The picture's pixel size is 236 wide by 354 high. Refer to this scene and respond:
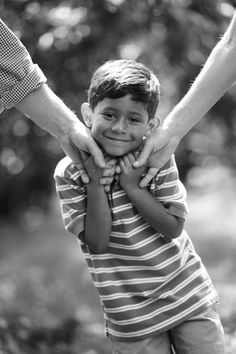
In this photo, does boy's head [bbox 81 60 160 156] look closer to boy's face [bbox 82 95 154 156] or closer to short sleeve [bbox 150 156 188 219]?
boy's face [bbox 82 95 154 156]

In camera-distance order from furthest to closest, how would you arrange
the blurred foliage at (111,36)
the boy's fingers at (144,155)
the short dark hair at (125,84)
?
the blurred foliage at (111,36) → the boy's fingers at (144,155) → the short dark hair at (125,84)

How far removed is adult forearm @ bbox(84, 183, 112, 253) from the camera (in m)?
3.18

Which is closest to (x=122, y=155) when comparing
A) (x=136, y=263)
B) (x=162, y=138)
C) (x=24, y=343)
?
(x=162, y=138)

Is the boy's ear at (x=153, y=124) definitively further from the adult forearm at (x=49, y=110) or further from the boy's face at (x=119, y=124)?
the adult forearm at (x=49, y=110)

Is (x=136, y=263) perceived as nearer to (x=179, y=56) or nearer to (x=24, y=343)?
(x=24, y=343)

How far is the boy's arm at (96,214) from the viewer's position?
3182mm

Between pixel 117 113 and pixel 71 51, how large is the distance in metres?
2.92

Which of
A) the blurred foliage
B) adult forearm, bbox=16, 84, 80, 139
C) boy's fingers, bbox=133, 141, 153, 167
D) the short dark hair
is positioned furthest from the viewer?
the blurred foliage

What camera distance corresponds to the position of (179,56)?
600cm

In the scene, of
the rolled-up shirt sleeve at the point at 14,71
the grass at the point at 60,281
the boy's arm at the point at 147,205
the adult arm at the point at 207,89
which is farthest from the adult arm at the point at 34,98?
the grass at the point at 60,281

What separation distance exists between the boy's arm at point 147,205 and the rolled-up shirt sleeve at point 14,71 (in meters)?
0.50

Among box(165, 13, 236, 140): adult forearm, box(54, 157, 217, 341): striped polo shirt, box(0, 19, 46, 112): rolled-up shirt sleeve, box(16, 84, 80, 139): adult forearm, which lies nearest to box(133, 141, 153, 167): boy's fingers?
box(54, 157, 217, 341): striped polo shirt

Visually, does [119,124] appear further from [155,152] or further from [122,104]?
[155,152]

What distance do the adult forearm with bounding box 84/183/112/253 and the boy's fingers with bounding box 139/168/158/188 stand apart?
0.15 metres
